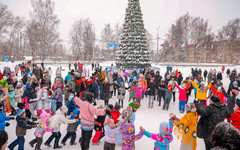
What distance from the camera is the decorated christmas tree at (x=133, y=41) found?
726 inches

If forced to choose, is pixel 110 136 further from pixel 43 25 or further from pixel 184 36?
pixel 184 36

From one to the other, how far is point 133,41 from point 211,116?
16.2 metres

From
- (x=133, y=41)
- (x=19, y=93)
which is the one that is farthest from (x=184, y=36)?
(x=19, y=93)

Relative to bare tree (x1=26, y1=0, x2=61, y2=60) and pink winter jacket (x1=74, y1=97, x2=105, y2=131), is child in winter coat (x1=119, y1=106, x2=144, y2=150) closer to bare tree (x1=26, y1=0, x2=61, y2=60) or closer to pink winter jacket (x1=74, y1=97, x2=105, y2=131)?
pink winter jacket (x1=74, y1=97, x2=105, y2=131)

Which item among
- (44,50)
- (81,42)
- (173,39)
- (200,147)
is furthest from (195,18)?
(200,147)

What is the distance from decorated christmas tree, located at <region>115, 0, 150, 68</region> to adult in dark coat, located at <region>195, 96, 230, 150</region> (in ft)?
51.0

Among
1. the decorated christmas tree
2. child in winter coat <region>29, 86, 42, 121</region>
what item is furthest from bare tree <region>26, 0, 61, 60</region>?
child in winter coat <region>29, 86, 42, 121</region>

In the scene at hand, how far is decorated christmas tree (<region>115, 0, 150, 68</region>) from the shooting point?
18.4 m

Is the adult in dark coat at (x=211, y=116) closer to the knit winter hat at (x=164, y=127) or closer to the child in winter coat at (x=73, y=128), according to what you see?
the knit winter hat at (x=164, y=127)

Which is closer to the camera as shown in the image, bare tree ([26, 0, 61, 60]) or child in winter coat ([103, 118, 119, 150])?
child in winter coat ([103, 118, 119, 150])

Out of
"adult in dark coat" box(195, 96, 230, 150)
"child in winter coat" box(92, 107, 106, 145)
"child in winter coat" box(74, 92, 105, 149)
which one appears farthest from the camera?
"child in winter coat" box(92, 107, 106, 145)

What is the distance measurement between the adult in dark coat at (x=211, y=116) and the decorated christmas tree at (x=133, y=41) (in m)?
15.5

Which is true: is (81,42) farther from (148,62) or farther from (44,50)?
(148,62)

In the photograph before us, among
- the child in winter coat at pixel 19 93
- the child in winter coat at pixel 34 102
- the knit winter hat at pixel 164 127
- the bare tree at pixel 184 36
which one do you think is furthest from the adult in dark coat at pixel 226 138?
the bare tree at pixel 184 36
